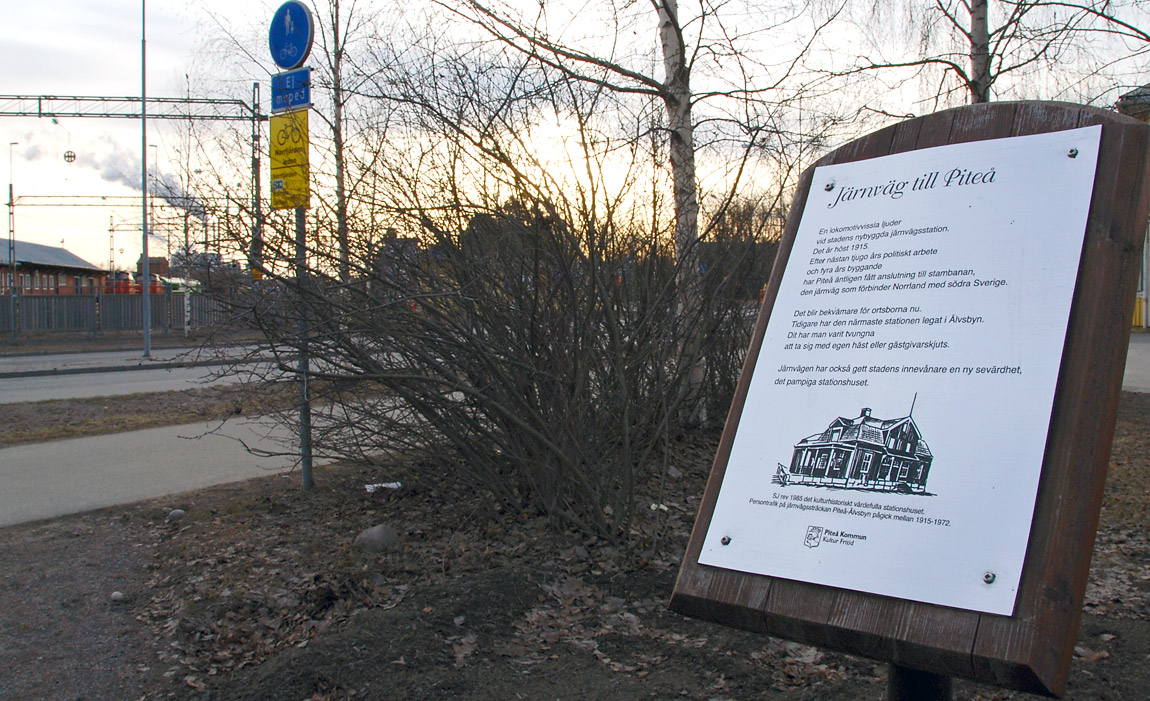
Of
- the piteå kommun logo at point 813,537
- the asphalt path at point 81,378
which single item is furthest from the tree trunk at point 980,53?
the asphalt path at point 81,378

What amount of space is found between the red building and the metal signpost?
4067cm

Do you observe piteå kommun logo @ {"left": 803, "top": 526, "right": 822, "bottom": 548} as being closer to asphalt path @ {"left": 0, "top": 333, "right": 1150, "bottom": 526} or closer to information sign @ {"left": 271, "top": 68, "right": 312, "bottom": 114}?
asphalt path @ {"left": 0, "top": 333, "right": 1150, "bottom": 526}

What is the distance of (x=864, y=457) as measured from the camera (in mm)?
2080

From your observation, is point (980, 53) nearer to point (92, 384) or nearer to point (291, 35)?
point (291, 35)

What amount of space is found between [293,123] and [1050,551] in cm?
538

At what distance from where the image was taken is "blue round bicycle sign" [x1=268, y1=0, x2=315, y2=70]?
632cm

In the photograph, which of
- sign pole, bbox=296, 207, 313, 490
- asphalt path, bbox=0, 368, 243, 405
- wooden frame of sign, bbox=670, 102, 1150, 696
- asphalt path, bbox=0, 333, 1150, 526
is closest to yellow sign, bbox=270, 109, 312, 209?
sign pole, bbox=296, 207, 313, 490

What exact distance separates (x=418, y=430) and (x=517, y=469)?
0.66 meters

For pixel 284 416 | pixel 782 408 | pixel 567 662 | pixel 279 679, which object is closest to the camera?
pixel 782 408

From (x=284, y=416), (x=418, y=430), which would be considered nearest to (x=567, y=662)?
Answer: (x=418, y=430)

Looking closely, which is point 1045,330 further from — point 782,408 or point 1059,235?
point 782,408

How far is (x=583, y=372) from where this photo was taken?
16.2ft

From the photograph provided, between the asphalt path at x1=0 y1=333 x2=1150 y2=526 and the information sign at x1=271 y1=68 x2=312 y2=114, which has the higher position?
the information sign at x1=271 y1=68 x2=312 y2=114

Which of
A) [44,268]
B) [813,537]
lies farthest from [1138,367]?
[44,268]
